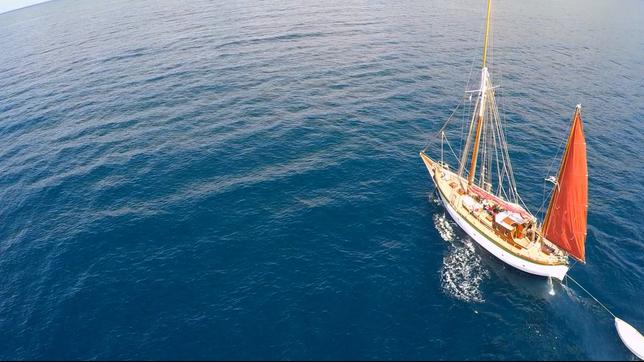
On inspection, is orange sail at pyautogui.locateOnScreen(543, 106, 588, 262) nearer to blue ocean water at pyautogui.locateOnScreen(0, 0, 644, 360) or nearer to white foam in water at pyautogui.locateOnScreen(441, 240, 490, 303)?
blue ocean water at pyautogui.locateOnScreen(0, 0, 644, 360)

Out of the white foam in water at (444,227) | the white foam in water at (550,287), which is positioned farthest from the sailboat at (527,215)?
the white foam in water at (444,227)

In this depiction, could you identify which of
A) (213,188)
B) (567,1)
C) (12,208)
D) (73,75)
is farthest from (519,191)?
(567,1)

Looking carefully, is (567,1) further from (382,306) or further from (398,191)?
(382,306)

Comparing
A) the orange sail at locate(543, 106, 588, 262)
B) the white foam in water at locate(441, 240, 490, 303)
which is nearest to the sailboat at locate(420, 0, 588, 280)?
the orange sail at locate(543, 106, 588, 262)

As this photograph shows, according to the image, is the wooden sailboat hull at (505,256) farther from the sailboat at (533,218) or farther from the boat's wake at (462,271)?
the boat's wake at (462,271)

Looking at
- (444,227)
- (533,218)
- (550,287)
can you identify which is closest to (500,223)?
(533,218)

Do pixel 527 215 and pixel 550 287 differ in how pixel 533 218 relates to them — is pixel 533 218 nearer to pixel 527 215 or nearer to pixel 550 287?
pixel 527 215
